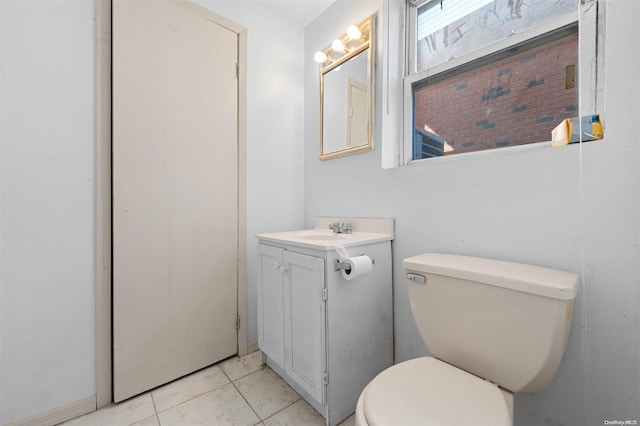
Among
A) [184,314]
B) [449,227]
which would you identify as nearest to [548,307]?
[449,227]

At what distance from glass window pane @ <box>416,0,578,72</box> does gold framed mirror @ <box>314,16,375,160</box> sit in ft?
0.98

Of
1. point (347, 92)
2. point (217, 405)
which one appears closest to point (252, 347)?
point (217, 405)

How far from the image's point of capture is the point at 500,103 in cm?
120

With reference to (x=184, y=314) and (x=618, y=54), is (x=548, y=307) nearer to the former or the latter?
(x=618, y=54)

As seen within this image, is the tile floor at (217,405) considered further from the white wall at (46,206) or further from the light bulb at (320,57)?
the light bulb at (320,57)

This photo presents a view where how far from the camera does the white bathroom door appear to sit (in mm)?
1322

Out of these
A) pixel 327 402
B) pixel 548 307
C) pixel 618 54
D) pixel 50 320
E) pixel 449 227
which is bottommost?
pixel 327 402

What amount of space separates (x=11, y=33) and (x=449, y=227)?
203 cm

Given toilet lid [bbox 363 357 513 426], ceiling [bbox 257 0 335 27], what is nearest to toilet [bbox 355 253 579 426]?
toilet lid [bbox 363 357 513 426]

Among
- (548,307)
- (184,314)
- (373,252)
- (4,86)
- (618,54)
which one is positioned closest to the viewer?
(548,307)

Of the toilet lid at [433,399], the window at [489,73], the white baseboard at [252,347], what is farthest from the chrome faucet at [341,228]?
the white baseboard at [252,347]

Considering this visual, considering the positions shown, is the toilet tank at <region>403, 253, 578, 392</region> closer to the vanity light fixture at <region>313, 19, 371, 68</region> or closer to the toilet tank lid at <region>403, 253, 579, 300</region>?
the toilet tank lid at <region>403, 253, 579, 300</region>

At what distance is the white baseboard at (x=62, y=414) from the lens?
1.15 metres

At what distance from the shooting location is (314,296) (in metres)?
1.18
